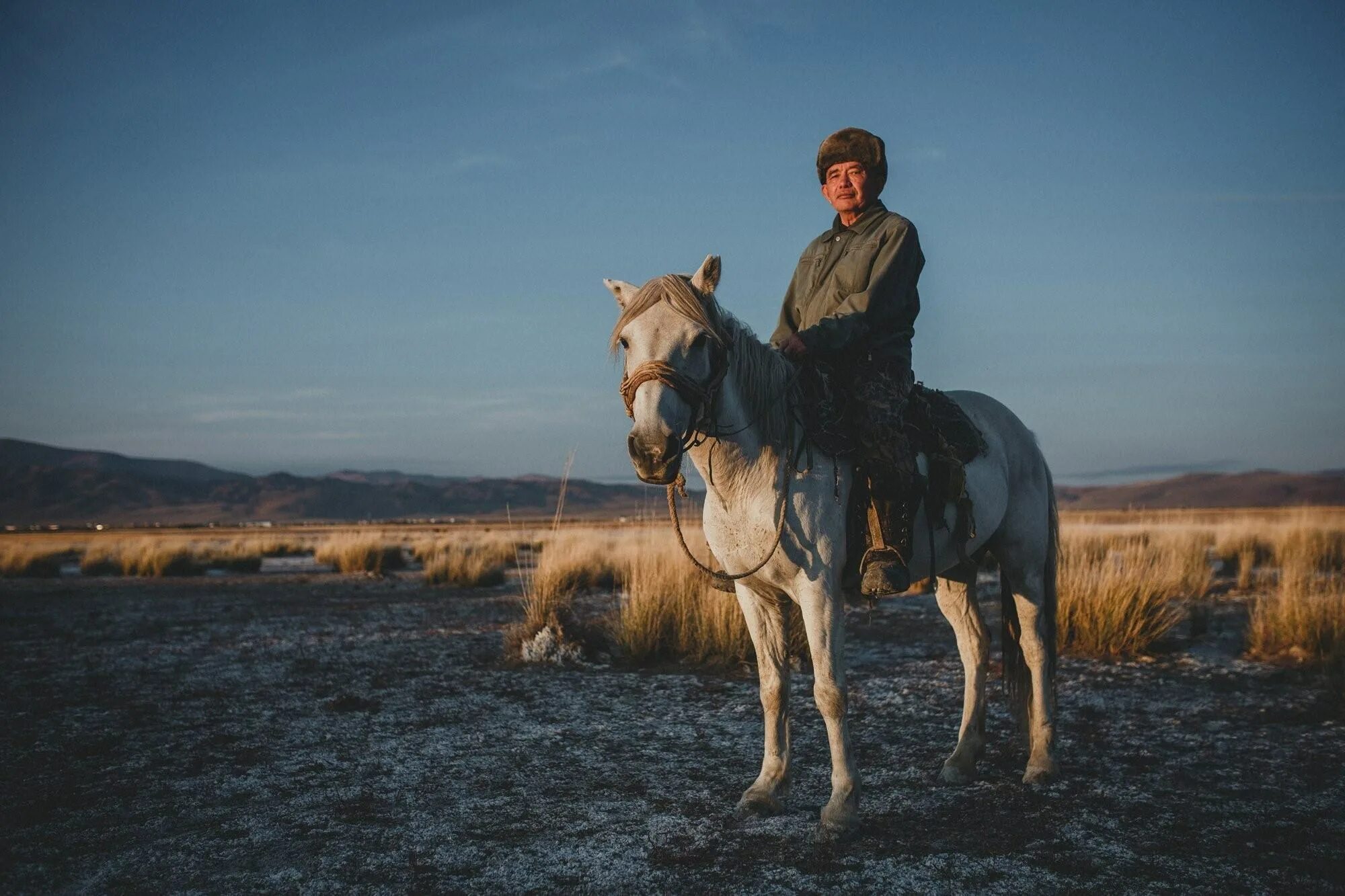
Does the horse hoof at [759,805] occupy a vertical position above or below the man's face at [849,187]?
below

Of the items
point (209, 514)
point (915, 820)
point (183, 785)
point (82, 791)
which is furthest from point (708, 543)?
point (209, 514)

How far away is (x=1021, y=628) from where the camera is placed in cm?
479

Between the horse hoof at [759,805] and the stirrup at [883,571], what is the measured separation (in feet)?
3.68

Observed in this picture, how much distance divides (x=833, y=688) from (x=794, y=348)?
158 cm

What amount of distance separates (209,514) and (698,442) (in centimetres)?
12795

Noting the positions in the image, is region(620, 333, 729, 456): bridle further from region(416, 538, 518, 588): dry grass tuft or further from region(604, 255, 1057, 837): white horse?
region(416, 538, 518, 588): dry grass tuft

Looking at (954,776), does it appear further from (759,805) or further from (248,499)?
(248,499)

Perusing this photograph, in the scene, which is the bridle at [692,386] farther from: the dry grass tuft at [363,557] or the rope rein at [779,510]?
the dry grass tuft at [363,557]

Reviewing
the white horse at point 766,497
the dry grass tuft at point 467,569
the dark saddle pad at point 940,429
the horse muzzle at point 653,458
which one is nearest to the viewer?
the horse muzzle at point 653,458

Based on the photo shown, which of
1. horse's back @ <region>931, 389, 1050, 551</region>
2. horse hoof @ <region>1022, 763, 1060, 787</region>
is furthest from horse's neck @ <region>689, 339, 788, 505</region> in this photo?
horse hoof @ <region>1022, 763, 1060, 787</region>

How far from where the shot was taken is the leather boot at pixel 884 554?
3.66 metres

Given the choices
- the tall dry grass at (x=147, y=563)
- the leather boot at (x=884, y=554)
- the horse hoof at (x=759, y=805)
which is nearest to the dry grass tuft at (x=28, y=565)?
the tall dry grass at (x=147, y=563)

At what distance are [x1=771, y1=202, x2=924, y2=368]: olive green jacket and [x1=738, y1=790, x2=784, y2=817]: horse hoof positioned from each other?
7.07 feet

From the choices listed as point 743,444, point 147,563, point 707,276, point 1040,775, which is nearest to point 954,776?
point 1040,775
